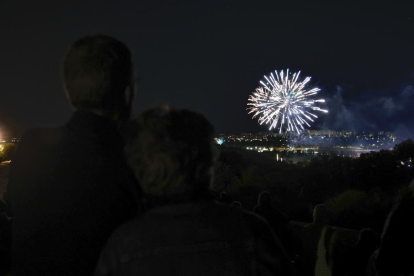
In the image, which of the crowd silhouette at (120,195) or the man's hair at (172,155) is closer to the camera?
the crowd silhouette at (120,195)

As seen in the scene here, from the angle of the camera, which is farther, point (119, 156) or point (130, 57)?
point (130, 57)

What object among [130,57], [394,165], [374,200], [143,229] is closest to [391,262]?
[143,229]

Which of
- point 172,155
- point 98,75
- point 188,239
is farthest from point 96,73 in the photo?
point 188,239

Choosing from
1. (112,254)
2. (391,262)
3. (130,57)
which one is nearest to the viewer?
(112,254)

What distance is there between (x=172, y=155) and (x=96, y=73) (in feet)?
1.70

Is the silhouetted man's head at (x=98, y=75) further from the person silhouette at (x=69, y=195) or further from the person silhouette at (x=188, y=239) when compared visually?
the person silhouette at (x=188, y=239)

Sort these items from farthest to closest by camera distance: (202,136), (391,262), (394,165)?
1. (394,165)
2. (391,262)
3. (202,136)

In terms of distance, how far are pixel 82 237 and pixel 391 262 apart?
2.47 m

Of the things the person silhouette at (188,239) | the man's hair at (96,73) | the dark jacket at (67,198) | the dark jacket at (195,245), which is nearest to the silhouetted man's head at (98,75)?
the man's hair at (96,73)

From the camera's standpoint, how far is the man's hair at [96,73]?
1801mm

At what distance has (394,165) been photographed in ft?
53.6

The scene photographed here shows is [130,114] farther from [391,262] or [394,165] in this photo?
[394,165]

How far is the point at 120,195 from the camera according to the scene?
163cm

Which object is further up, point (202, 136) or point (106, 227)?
point (202, 136)
